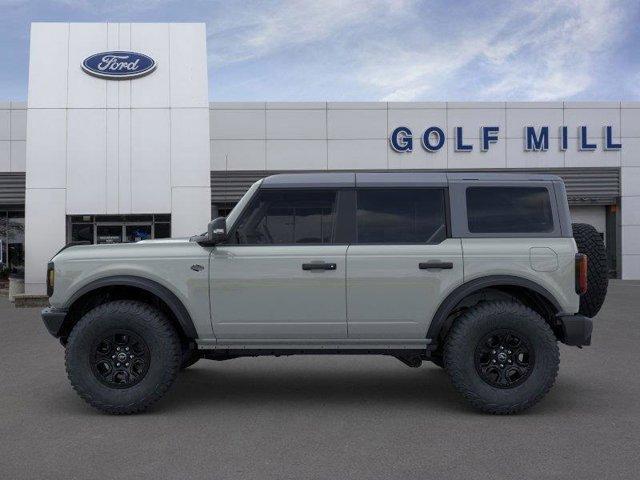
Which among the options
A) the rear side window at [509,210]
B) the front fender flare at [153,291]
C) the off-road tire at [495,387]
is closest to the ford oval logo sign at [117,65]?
the front fender flare at [153,291]

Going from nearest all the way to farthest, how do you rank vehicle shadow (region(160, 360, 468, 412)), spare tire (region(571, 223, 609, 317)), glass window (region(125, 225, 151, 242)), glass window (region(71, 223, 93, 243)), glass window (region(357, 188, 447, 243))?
glass window (region(357, 188, 447, 243)), spare tire (region(571, 223, 609, 317)), vehicle shadow (region(160, 360, 468, 412)), glass window (region(71, 223, 93, 243)), glass window (region(125, 225, 151, 242))

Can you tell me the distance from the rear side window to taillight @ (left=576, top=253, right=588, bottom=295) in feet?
1.21

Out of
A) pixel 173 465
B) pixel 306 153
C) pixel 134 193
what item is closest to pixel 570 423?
pixel 173 465

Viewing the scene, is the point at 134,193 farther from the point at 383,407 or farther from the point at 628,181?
the point at 628,181

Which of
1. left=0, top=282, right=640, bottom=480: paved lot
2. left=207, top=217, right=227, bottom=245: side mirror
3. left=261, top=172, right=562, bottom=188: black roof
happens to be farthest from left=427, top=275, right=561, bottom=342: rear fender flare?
left=207, top=217, right=227, bottom=245: side mirror

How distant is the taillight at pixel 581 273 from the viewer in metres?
5.93

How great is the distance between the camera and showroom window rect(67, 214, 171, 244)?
2231 centimetres

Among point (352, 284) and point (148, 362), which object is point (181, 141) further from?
point (352, 284)

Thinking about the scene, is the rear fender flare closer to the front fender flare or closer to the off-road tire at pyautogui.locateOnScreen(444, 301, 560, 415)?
the off-road tire at pyautogui.locateOnScreen(444, 301, 560, 415)

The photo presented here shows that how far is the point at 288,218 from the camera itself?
6129 millimetres

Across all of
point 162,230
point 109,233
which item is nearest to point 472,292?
point 162,230

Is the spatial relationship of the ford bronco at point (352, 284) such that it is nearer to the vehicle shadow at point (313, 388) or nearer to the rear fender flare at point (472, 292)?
the rear fender flare at point (472, 292)

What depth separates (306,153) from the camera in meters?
27.0

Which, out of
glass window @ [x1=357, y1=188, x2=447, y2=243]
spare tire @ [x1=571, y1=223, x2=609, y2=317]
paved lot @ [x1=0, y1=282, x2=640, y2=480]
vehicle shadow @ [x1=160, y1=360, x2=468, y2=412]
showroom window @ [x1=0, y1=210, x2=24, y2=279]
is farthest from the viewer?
showroom window @ [x1=0, y1=210, x2=24, y2=279]
